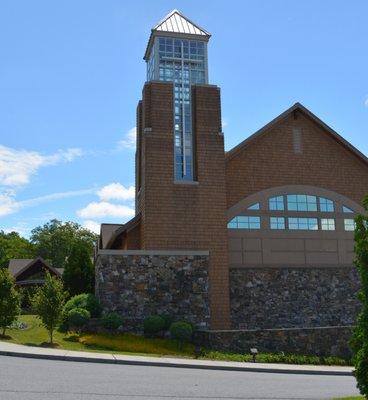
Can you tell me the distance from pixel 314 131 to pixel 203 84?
7.43m

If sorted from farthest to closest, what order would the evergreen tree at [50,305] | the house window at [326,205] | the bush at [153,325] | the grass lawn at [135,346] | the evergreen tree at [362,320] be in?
the house window at [326,205] → the bush at [153,325] → the evergreen tree at [50,305] → the grass lawn at [135,346] → the evergreen tree at [362,320]

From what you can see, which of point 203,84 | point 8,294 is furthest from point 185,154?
point 8,294

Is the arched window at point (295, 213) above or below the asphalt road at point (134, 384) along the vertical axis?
above

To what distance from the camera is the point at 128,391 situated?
1098cm

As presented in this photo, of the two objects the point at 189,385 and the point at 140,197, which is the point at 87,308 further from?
the point at 189,385

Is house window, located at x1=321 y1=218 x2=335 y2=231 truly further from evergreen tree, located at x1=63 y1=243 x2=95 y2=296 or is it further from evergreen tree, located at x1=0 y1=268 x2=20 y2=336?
evergreen tree, located at x1=0 y1=268 x2=20 y2=336

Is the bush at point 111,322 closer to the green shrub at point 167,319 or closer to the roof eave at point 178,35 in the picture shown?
the green shrub at point 167,319

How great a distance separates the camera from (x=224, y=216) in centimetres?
2869

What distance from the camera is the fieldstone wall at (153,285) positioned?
2589 centimetres

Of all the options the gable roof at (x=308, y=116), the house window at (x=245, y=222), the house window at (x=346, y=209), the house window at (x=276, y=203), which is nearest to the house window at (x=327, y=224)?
the house window at (x=346, y=209)

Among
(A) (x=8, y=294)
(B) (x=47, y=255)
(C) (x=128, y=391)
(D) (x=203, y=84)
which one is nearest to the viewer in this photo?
(C) (x=128, y=391)

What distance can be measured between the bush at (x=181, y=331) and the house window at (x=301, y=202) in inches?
409

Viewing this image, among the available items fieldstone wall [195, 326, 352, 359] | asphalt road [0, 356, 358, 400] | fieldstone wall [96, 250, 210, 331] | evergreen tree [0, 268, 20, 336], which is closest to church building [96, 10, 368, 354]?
fieldstone wall [96, 250, 210, 331]

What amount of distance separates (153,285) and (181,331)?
325 cm
